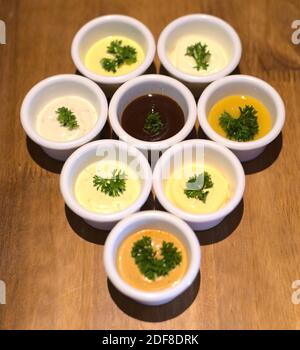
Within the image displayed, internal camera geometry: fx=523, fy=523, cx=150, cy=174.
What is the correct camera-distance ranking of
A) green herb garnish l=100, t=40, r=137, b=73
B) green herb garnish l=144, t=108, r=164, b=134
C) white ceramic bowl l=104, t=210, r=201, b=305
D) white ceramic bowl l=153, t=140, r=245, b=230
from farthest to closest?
green herb garnish l=100, t=40, r=137, b=73 < green herb garnish l=144, t=108, r=164, b=134 < white ceramic bowl l=153, t=140, r=245, b=230 < white ceramic bowl l=104, t=210, r=201, b=305

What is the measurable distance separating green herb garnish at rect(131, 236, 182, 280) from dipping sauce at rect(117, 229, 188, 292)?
2 cm

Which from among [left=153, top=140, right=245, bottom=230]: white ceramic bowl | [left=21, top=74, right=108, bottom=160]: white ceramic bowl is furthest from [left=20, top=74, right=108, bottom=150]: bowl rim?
[left=153, top=140, right=245, bottom=230]: white ceramic bowl

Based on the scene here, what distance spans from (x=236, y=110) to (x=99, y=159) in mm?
620

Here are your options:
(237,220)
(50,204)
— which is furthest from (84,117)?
(237,220)

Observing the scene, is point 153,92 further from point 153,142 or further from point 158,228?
point 158,228

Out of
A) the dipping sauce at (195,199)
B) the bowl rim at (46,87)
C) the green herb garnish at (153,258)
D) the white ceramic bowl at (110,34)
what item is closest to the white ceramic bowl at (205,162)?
the dipping sauce at (195,199)

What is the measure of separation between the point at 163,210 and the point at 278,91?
0.77m

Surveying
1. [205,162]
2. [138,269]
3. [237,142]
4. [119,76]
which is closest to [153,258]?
[138,269]

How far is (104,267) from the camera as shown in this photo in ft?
6.38

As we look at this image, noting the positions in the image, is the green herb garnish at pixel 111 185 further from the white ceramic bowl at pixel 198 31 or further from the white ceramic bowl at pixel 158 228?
the white ceramic bowl at pixel 198 31

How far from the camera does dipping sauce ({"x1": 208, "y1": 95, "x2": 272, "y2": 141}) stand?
217cm

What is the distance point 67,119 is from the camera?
2.16 m

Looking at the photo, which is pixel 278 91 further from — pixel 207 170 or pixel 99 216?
pixel 99 216

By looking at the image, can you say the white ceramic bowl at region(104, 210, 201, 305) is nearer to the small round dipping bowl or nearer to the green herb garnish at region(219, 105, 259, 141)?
the small round dipping bowl
